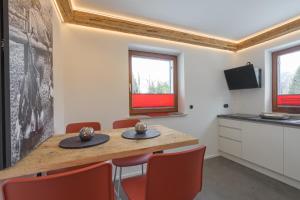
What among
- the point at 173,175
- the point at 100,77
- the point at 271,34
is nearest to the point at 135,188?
the point at 173,175

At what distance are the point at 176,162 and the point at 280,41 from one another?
9.51 feet

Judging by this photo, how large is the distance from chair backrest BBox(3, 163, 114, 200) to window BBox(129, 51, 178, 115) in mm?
1837

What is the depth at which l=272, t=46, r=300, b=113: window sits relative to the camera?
238 cm

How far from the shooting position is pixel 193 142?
1.17m

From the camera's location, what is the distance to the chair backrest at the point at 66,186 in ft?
1.71

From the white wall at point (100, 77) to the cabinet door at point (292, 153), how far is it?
1.21 metres

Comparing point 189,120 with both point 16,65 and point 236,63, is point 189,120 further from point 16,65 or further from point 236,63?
point 16,65

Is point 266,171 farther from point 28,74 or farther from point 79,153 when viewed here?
point 28,74

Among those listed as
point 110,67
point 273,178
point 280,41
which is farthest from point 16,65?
point 280,41

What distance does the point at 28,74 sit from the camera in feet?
3.08

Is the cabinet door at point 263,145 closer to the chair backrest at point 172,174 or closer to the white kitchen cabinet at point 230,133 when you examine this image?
the white kitchen cabinet at point 230,133

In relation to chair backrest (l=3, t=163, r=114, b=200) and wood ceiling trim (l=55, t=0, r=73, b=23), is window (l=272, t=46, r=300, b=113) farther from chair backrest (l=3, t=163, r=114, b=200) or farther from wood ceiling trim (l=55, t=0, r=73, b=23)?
wood ceiling trim (l=55, t=0, r=73, b=23)

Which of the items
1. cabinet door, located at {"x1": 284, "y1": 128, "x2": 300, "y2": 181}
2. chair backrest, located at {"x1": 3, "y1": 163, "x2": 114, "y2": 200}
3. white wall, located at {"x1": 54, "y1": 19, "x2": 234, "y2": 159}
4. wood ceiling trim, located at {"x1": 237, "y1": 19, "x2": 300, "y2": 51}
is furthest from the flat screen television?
chair backrest, located at {"x1": 3, "y1": 163, "x2": 114, "y2": 200}

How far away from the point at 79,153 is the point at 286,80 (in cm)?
A: 325
